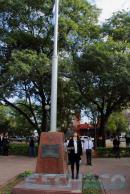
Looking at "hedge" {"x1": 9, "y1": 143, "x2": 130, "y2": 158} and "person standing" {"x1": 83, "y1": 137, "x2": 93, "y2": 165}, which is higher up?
"hedge" {"x1": 9, "y1": 143, "x2": 130, "y2": 158}

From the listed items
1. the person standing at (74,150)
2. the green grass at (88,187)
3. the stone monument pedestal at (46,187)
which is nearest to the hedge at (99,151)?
the person standing at (74,150)

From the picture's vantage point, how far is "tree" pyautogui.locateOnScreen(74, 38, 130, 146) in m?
33.7

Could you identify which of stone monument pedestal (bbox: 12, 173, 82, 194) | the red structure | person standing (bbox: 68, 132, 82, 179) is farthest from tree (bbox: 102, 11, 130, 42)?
stone monument pedestal (bbox: 12, 173, 82, 194)

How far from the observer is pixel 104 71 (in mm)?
33906

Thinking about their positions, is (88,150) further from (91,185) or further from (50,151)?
(91,185)

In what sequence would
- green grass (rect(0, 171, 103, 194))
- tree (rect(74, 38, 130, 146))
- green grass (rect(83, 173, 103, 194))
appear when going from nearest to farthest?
green grass (rect(0, 171, 103, 194)) < green grass (rect(83, 173, 103, 194)) < tree (rect(74, 38, 130, 146))

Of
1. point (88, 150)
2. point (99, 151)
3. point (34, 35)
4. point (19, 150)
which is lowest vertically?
point (88, 150)

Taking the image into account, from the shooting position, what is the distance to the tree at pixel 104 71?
33.7 metres

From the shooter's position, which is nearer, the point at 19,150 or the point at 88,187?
the point at 88,187

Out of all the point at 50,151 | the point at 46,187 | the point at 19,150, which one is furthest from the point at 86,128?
the point at 46,187

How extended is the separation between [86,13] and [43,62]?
777cm

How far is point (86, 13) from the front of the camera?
1521 inches

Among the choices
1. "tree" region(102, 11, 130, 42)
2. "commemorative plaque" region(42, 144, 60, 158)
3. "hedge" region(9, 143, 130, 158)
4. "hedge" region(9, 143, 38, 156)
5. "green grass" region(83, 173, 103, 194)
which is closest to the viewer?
"green grass" region(83, 173, 103, 194)

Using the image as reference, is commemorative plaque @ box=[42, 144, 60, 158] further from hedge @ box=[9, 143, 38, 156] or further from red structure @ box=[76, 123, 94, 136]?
red structure @ box=[76, 123, 94, 136]
